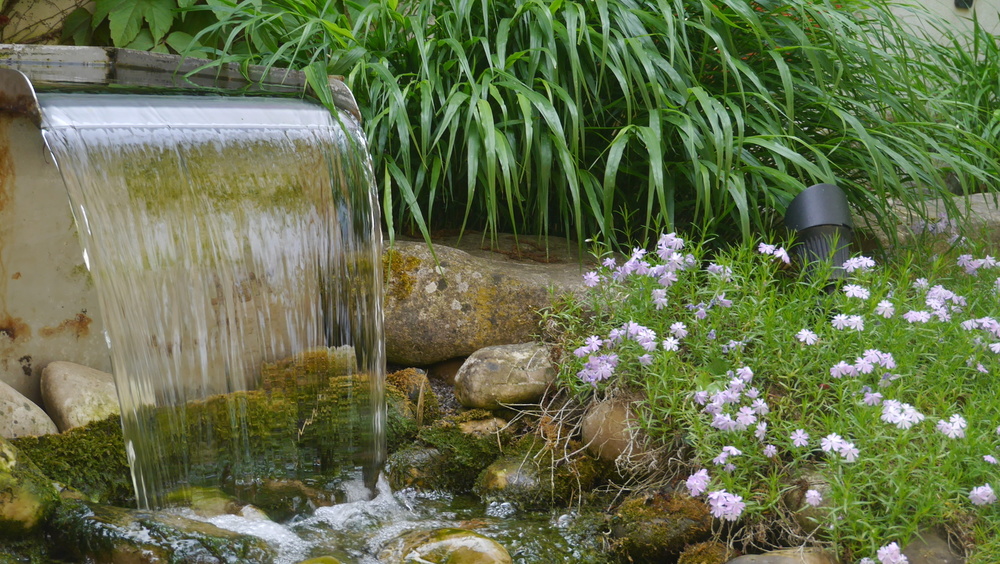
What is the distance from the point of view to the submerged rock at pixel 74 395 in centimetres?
241

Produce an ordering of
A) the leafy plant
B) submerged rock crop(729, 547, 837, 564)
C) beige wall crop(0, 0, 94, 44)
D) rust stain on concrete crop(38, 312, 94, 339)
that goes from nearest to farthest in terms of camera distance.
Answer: submerged rock crop(729, 547, 837, 564) → rust stain on concrete crop(38, 312, 94, 339) → the leafy plant → beige wall crop(0, 0, 94, 44)

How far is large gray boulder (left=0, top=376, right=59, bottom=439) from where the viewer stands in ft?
7.56

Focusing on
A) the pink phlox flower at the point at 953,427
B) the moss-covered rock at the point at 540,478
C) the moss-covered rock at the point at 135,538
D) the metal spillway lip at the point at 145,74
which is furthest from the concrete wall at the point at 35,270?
the pink phlox flower at the point at 953,427

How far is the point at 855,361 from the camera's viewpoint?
7.30 ft

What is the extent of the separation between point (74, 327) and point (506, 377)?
1.29 metres

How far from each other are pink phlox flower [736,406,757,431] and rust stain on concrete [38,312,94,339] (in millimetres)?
1883

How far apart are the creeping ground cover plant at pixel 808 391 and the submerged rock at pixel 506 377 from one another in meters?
0.10

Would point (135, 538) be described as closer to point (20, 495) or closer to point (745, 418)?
point (20, 495)

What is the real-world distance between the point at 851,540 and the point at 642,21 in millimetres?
1910

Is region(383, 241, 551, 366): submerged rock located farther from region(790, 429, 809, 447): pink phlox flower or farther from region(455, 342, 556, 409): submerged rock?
region(790, 429, 809, 447): pink phlox flower

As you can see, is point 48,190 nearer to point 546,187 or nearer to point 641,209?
point 546,187

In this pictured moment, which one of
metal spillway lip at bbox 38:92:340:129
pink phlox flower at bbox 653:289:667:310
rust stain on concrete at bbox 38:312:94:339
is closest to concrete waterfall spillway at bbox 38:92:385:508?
metal spillway lip at bbox 38:92:340:129

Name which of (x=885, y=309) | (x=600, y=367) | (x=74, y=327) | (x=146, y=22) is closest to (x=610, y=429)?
(x=600, y=367)

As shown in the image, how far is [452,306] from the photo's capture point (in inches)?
113
